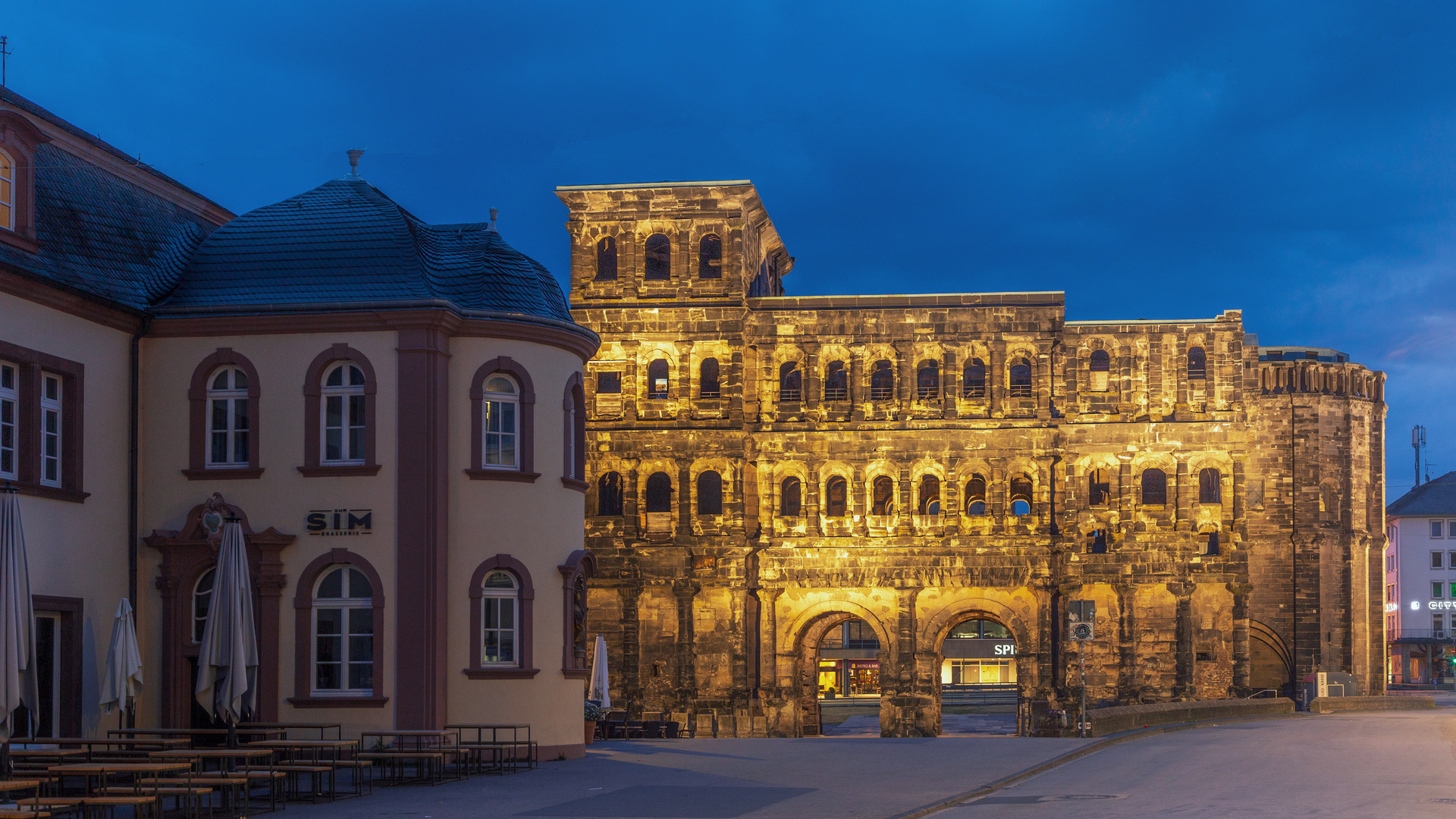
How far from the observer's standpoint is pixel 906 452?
50.9 m

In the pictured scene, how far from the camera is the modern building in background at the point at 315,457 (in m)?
26.4

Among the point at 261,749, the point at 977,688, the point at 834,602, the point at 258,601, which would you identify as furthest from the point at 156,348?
the point at 977,688

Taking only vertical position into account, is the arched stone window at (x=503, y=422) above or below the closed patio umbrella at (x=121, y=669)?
above

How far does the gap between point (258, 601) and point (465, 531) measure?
138 inches

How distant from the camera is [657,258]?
51688mm

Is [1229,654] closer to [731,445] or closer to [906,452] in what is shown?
[906,452]

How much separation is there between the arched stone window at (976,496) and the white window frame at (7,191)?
3396 cm

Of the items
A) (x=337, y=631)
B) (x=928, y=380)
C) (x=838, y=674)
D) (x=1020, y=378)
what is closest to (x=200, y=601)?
(x=337, y=631)

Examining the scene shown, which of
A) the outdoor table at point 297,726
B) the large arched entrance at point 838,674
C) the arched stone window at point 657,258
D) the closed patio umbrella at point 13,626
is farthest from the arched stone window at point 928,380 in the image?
the closed patio umbrella at point 13,626

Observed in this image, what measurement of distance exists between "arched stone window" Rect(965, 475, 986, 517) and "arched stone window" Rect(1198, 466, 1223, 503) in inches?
267

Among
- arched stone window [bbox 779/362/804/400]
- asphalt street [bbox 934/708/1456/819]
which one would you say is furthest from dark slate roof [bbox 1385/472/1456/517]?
asphalt street [bbox 934/708/1456/819]

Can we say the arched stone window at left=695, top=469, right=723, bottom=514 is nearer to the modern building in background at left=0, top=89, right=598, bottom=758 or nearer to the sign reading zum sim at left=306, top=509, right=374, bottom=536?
the modern building in background at left=0, top=89, right=598, bottom=758

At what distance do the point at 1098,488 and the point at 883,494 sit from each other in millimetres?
6904

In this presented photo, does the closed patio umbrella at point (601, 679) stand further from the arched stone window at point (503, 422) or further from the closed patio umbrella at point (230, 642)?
the closed patio umbrella at point (230, 642)
